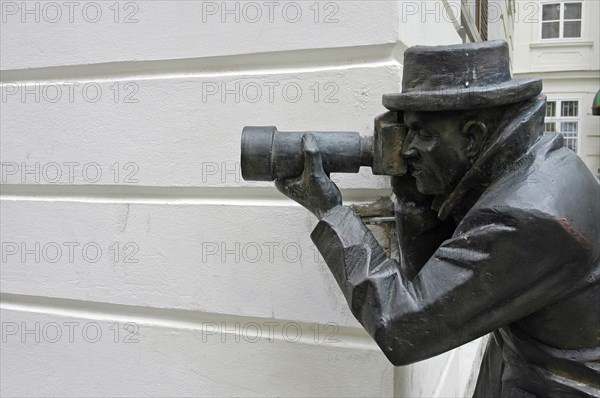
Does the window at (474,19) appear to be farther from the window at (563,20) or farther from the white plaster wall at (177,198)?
the window at (563,20)

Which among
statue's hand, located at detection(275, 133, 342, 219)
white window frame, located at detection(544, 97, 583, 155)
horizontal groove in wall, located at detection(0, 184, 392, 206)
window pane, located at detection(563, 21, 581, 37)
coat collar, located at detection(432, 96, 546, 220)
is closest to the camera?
coat collar, located at detection(432, 96, 546, 220)

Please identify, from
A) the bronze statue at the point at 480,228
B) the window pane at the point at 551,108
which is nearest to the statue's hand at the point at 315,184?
the bronze statue at the point at 480,228

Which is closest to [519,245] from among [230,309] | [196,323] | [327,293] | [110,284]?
[327,293]

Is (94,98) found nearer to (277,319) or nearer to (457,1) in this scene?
(277,319)

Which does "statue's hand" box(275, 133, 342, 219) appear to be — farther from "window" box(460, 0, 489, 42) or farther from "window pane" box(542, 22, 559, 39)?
"window pane" box(542, 22, 559, 39)

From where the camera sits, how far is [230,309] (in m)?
2.12

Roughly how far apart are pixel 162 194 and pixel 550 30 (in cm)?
1796

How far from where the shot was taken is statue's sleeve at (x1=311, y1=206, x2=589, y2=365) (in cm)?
124

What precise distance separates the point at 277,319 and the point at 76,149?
1018 millimetres

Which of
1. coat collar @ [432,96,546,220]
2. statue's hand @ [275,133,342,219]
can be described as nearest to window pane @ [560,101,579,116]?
coat collar @ [432,96,546,220]

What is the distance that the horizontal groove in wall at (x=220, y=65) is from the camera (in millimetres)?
1898

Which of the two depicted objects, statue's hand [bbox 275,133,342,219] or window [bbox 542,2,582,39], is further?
window [bbox 542,2,582,39]

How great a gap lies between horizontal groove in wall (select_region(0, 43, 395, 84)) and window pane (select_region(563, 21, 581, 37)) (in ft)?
57.4

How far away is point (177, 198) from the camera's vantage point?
2.18 m
